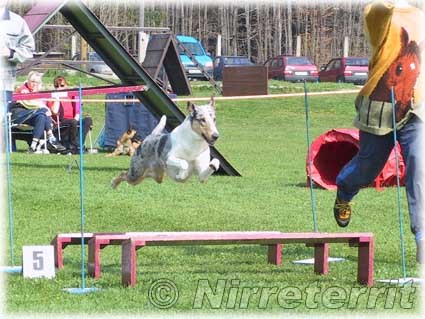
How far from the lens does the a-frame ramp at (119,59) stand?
11.0 metres

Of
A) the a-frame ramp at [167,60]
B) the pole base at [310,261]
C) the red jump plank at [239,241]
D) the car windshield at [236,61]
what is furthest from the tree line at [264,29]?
the red jump plank at [239,241]

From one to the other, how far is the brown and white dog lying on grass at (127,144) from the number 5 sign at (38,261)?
927cm

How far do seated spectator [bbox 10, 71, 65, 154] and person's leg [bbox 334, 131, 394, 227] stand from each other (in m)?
8.96

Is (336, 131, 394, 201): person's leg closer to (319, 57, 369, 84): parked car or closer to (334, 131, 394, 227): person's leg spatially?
(334, 131, 394, 227): person's leg

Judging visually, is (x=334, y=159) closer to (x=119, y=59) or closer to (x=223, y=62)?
(x=119, y=59)

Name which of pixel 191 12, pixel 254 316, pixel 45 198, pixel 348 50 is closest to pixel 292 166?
pixel 45 198

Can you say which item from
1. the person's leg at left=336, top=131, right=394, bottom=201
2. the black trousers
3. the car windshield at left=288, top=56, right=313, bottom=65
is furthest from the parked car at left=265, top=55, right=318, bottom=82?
the person's leg at left=336, top=131, right=394, bottom=201

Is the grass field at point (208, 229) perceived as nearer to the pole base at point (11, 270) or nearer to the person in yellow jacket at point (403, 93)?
the pole base at point (11, 270)

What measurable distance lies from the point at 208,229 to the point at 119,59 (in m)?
3.86

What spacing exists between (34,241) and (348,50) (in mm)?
32111

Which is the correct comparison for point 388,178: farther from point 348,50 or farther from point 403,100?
point 348,50

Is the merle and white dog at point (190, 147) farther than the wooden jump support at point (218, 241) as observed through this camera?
Yes

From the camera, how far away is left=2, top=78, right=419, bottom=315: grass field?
5.37 m

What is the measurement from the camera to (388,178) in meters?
11.5
